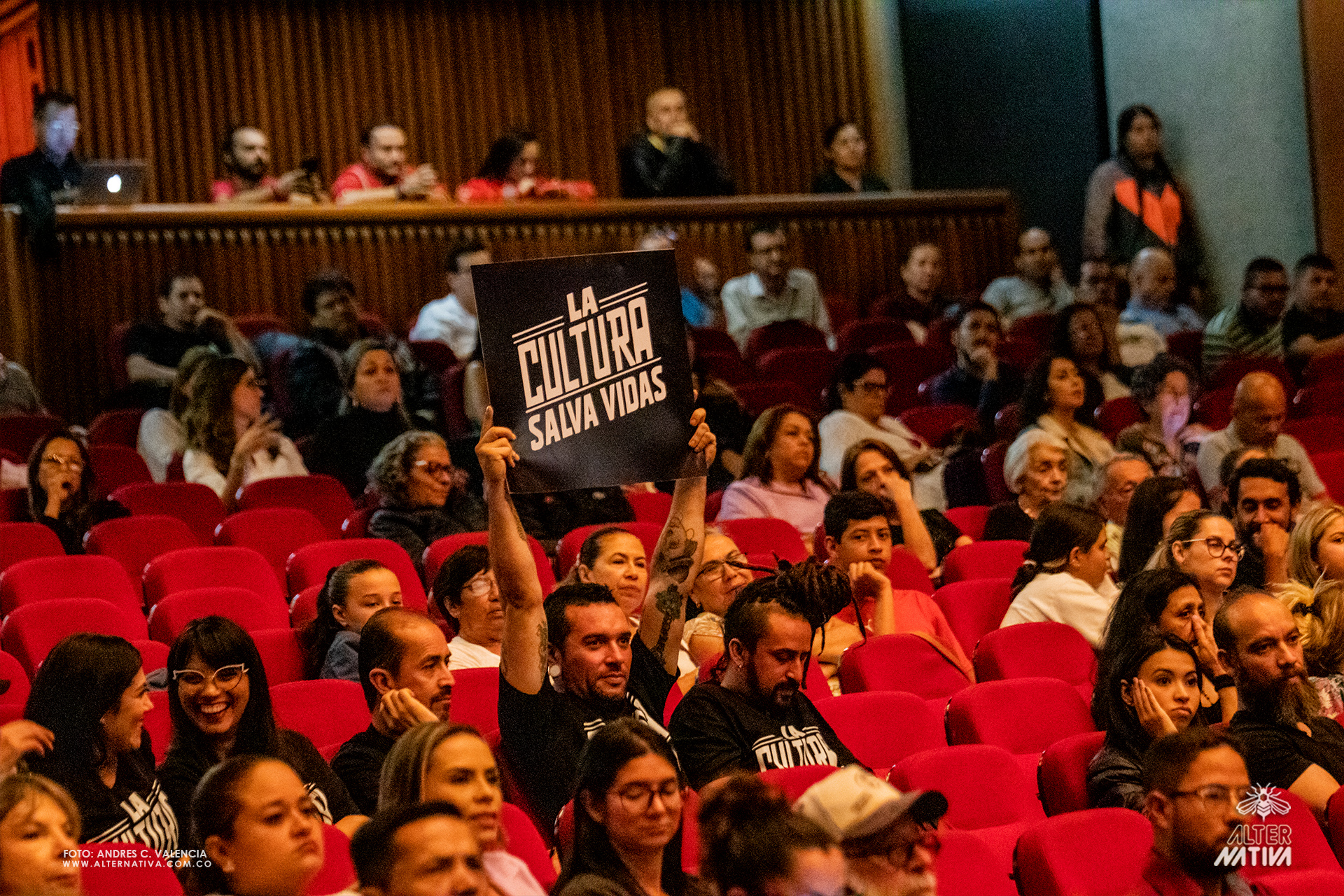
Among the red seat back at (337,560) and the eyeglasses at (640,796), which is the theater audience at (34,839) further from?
the red seat back at (337,560)

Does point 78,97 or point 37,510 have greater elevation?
point 78,97

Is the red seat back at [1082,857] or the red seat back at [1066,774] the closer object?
the red seat back at [1082,857]

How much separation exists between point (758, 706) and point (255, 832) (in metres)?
1.09

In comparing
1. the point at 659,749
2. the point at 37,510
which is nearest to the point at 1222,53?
the point at 37,510

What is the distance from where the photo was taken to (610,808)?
2623 millimetres

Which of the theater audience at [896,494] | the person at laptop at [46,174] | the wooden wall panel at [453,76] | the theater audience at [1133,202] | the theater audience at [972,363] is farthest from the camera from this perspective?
the wooden wall panel at [453,76]

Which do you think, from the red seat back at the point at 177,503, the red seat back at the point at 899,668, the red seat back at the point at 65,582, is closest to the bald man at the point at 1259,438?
the red seat back at the point at 899,668

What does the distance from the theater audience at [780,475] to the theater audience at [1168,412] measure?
1052mm

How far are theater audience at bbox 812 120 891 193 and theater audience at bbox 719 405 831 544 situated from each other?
3677 millimetres

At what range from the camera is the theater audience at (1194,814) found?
112 inches

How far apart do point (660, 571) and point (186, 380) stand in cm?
264

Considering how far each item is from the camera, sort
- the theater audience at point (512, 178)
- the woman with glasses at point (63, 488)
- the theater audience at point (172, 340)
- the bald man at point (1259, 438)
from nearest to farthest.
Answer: the woman with glasses at point (63, 488)
the bald man at point (1259, 438)
the theater audience at point (172, 340)
the theater audience at point (512, 178)

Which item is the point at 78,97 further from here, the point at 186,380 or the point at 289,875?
the point at 289,875

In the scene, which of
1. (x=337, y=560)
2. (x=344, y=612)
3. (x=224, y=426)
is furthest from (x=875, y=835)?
(x=224, y=426)
